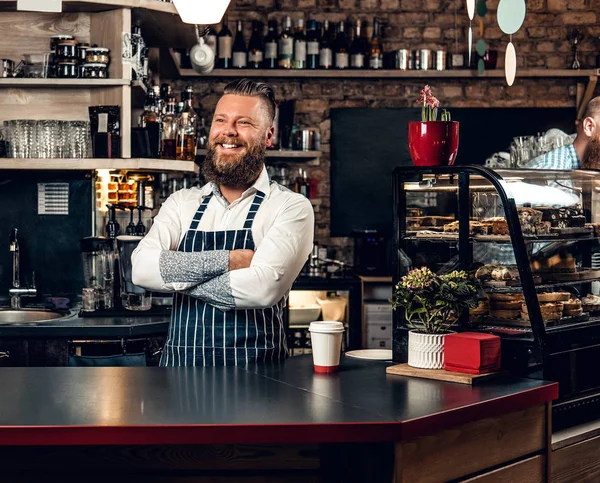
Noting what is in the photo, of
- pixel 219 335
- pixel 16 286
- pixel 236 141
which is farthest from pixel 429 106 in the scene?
pixel 16 286

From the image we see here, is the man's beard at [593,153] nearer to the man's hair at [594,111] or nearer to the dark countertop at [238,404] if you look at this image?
the man's hair at [594,111]

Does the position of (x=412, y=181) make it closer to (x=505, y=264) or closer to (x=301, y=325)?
(x=505, y=264)

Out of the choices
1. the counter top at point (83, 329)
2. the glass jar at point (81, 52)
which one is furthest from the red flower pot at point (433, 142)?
the glass jar at point (81, 52)

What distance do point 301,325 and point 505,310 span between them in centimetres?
347

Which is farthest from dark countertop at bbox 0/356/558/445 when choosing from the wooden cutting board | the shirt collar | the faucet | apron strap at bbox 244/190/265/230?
the faucet

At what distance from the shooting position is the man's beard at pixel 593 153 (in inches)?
147

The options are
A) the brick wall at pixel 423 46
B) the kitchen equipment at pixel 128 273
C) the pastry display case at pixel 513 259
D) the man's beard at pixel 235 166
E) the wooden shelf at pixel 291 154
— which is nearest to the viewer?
the pastry display case at pixel 513 259

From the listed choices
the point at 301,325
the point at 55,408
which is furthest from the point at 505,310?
the point at 301,325

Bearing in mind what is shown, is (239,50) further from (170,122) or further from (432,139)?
(432,139)

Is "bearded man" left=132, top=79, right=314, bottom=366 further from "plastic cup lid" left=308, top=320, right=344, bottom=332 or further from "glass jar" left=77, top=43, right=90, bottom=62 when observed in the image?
"glass jar" left=77, top=43, right=90, bottom=62

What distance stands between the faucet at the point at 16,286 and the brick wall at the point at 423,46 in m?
2.51

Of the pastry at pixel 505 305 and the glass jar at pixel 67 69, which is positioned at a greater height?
the glass jar at pixel 67 69

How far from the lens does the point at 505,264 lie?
2785 millimetres

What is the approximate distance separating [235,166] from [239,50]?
3840 millimetres
